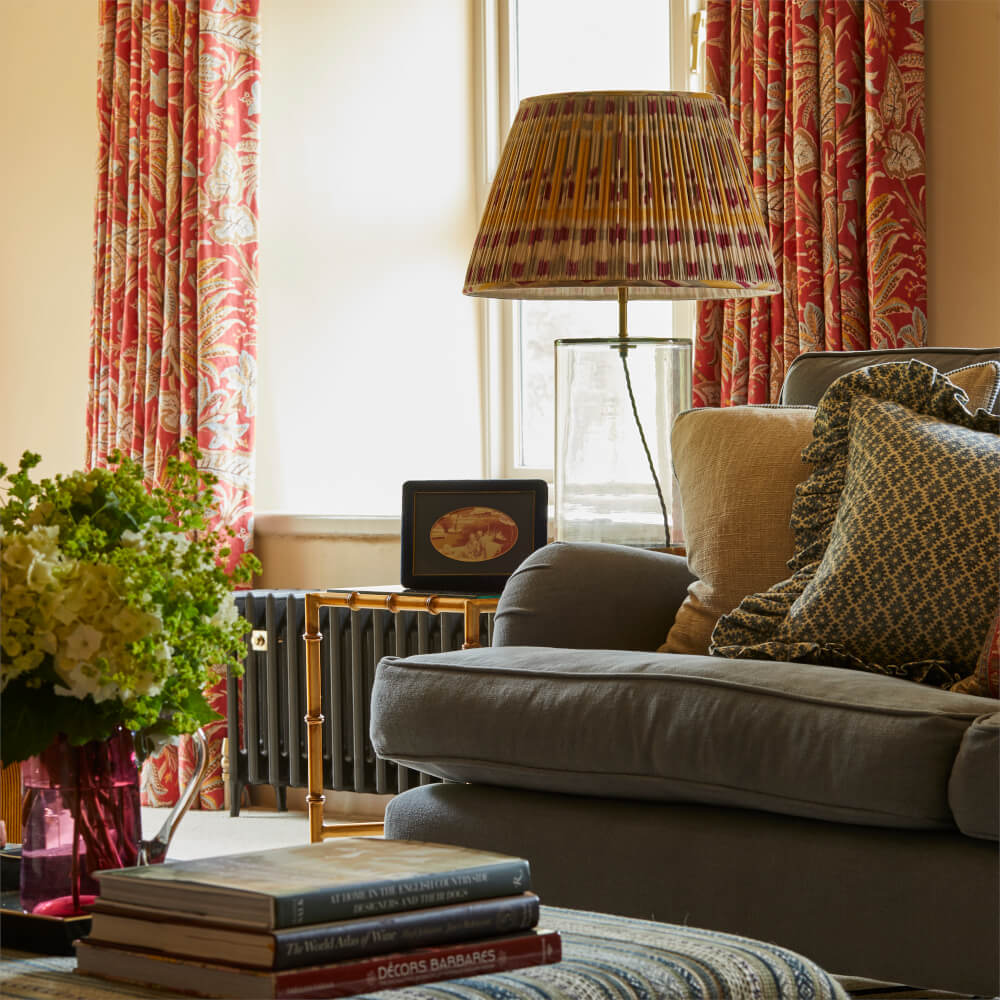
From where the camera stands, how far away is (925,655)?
180 centimetres

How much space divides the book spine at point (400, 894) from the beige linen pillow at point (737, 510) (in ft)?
3.88

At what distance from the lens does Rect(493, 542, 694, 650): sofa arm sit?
215 cm

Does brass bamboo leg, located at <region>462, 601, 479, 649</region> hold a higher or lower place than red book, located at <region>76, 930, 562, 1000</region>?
higher

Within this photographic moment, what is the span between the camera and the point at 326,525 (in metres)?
3.89

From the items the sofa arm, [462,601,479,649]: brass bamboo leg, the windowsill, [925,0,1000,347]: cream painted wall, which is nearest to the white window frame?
the windowsill

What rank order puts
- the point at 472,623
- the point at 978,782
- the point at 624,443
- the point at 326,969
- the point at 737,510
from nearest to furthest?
the point at 326,969 → the point at 978,782 → the point at 737,510 → the point at 624,443 → the point at 472,623

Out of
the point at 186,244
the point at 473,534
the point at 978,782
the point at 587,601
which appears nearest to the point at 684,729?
the point at 978,782

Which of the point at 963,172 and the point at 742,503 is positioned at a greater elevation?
the point at 963,172

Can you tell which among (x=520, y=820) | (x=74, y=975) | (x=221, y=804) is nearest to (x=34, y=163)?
(x=221, y=804)

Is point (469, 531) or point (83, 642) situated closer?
point (83, 642)

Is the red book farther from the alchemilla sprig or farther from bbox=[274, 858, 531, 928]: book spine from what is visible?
the alchemilla sprig

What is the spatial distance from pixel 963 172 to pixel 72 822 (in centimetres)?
239

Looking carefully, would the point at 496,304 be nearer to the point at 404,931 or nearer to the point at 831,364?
the point at 831,364

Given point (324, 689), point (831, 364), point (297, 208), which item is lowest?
point (324, 689)
